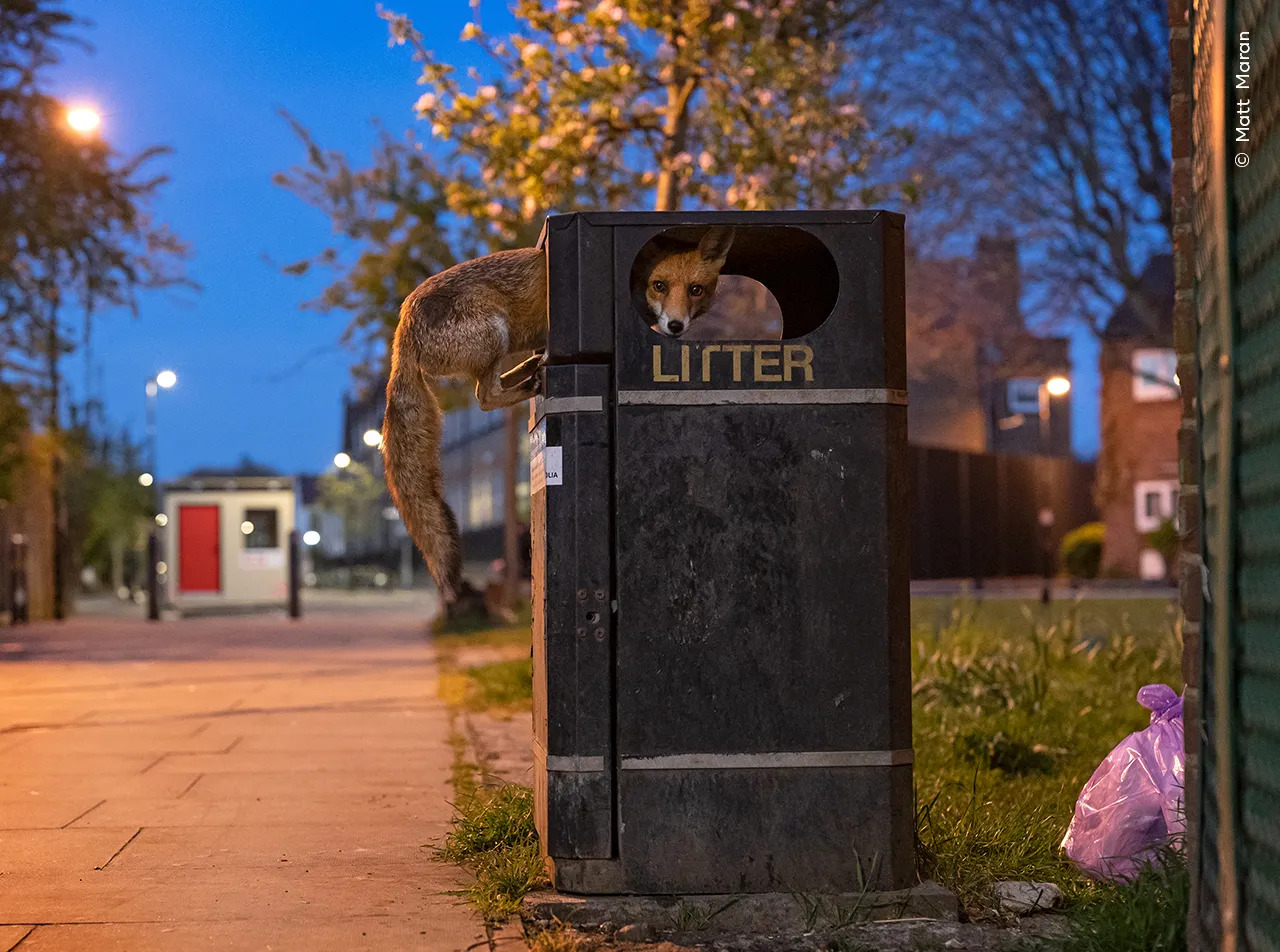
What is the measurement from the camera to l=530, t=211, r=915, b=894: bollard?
474 centimetres

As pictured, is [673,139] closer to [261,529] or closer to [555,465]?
[555,465]

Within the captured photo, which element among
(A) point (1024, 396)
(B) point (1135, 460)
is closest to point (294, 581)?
(B) point (1135, 460)

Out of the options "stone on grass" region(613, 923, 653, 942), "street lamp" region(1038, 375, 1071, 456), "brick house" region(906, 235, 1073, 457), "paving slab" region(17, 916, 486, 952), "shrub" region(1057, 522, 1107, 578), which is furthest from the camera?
"street lamp" region(1038, 375, 1071, 456)

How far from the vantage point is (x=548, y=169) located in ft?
39.8

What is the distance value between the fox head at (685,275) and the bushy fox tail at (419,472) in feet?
3.03

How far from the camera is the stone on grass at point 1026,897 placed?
16.2 feet

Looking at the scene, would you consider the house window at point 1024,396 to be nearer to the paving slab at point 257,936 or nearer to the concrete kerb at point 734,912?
the concrete kerb at point 734,912

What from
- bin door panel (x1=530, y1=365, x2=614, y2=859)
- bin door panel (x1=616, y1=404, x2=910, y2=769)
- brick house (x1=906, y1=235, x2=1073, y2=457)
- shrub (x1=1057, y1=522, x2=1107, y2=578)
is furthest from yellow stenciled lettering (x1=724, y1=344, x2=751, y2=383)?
shrub (x1=1057, y1=522, x2=1107, y2=578)

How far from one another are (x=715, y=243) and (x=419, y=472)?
1.34m

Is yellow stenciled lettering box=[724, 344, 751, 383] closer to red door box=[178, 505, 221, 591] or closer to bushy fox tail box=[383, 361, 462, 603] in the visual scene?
bushy fox tail box=[383, 361, 462, 603]

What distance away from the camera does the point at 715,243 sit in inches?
209

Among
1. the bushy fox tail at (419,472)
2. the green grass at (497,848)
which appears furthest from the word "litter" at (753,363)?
the green grass at (497,848)

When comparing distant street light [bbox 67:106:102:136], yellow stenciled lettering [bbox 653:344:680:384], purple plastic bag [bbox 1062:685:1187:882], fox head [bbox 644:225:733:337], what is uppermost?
distant street light [bbox 67:106:102:136]

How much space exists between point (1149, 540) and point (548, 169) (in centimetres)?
2806
